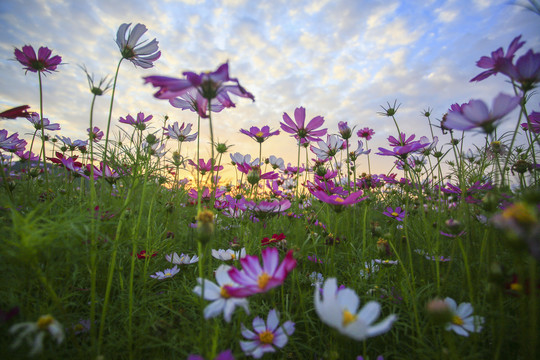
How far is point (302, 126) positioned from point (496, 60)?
0.75 metres

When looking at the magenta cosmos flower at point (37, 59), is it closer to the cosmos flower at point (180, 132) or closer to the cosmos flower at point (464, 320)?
the cosmos flower at point (180, 132)

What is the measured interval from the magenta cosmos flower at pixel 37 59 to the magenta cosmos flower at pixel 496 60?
1.81 meters

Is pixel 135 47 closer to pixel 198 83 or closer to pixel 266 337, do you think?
pixel 198 83

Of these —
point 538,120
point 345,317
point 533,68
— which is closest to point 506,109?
point 533,68

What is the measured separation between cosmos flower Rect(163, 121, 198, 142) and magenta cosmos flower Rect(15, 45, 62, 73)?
0.59 metres

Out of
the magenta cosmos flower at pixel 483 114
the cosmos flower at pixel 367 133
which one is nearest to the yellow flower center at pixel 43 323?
the magenta cosmos flower at pixel 483 114

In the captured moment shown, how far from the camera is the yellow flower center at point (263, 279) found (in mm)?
503

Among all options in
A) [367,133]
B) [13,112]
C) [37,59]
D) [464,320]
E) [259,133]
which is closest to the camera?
[464,320]

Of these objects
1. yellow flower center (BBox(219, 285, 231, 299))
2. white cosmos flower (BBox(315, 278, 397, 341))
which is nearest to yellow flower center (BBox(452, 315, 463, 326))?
white cosmos flower (BBox(315, 278, 397, 341))

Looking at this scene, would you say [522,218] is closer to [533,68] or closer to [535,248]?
[535,248]

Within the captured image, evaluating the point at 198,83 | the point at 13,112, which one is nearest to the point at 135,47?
the point at 13,112

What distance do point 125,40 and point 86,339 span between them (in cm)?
109

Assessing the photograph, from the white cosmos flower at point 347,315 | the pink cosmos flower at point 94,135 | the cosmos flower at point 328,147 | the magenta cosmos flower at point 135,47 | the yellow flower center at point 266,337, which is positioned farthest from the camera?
the cosmos flower at point 328,147

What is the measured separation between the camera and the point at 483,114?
0.59 meters
